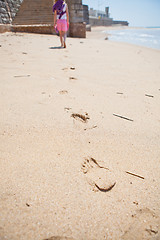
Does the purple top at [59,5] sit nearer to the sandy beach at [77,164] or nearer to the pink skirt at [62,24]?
the pink skirt at [62,24]

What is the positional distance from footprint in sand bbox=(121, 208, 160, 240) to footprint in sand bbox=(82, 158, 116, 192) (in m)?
0.18

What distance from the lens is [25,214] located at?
62 centimetres

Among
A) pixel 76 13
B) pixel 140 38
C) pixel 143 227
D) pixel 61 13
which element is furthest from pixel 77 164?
pixel 140 38

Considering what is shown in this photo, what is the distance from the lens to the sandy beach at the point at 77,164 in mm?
621

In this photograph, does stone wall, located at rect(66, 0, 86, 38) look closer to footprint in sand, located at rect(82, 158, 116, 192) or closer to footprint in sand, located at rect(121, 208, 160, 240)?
footprint in sand, located at rect(82, 158, 116, 192)

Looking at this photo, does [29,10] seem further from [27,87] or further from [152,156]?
[152,156]

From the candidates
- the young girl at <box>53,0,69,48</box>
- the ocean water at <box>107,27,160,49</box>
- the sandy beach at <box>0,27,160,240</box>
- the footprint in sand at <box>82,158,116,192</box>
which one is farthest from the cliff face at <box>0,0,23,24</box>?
the footprint in sand at <box>82,158,116,192</box>

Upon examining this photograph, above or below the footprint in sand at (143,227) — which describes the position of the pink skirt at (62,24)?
above

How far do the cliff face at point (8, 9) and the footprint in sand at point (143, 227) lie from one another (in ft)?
30.9

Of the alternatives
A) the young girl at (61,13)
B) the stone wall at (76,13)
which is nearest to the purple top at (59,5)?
the young girl at (61,13)

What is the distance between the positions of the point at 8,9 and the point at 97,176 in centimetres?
1050

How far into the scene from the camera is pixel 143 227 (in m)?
0.64

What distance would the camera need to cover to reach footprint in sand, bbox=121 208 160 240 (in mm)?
617

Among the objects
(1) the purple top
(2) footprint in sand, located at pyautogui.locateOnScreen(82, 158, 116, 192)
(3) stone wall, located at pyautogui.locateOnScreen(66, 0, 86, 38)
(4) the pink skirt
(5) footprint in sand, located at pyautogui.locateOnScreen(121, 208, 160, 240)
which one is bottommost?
(5) footprint in sand, located at pyautogui.locateOnScreen(121, 208, 160, 240)
